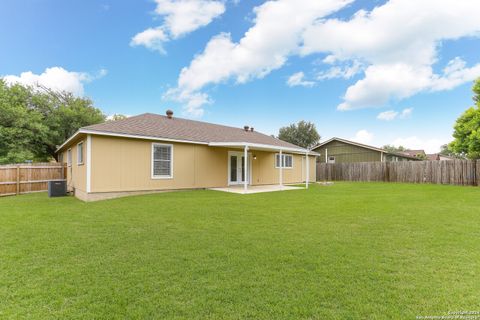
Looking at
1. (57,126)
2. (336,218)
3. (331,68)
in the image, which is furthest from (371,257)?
(57,126)

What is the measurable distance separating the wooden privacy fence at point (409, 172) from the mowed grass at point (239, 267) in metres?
12.3

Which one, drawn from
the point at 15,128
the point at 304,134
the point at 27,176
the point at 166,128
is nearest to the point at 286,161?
the point at 166,128

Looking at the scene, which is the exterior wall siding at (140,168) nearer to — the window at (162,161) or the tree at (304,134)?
the window at (162,161)

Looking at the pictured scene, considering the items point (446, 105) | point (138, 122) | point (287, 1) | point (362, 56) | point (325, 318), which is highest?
point (287, 1)

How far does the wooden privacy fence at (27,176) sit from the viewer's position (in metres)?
11.5

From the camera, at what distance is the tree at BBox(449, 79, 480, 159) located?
14297 millimetres

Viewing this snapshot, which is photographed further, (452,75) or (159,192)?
(452,75)

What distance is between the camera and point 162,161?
35.4 feet

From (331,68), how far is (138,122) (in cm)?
1215

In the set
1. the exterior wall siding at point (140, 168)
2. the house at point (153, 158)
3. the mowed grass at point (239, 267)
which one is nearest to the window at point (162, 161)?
the house at point (153, 158)

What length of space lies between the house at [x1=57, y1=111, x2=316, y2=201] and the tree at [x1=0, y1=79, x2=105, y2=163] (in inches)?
232

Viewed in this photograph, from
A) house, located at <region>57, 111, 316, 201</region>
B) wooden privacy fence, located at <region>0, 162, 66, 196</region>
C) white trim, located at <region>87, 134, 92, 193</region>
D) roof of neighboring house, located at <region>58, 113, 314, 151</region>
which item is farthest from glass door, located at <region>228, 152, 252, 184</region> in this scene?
wooden privacy fence, located at <region>0, 162, 66, 196</region>

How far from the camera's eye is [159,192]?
34.8ft

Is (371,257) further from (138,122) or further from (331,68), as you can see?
(331,68)
